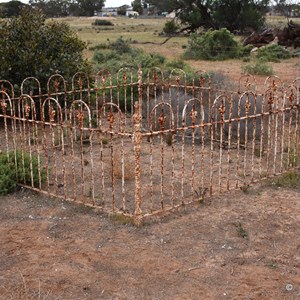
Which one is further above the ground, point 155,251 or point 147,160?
point 147,160

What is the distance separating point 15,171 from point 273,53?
18.2 meters

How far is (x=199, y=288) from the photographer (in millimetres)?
4309

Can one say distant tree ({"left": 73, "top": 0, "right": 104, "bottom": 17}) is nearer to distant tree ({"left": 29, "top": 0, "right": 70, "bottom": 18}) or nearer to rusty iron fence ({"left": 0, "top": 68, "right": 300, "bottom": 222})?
distant tree ({"left": 29, "top": 0, "right": 70, "bottom": 18})

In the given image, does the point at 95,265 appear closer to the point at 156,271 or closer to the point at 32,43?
the point at 156,271

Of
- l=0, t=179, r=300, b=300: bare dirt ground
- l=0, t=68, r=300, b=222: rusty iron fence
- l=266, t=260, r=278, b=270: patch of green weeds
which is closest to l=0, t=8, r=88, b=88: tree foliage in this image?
l=0, t=68, r=300, b=222: rusty iron fence

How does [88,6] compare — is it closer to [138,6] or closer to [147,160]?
[138,6]

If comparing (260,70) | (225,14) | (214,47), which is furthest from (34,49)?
(225,14)

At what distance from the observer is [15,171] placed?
644 cm

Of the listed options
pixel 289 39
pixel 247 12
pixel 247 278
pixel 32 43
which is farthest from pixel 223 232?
pixel 247 12

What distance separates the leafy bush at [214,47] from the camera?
75.4 feet

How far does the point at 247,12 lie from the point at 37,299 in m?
33.5

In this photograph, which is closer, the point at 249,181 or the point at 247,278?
the point at 247,278

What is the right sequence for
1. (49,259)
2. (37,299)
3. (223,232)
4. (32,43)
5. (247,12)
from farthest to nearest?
(247,12) → (32,43) → (223,232) → (49,259) → (37,299)

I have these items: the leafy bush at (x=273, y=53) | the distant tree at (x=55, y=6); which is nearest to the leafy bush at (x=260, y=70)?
the leafy bush at (x=273, y=53)
